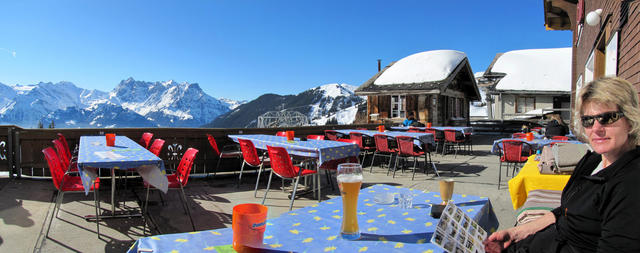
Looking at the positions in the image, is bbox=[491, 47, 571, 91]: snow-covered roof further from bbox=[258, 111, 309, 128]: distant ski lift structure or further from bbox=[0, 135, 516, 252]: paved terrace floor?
bbox=[0, 135, 516, 252]: paved terrace floor

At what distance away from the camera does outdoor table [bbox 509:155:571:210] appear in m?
3.00

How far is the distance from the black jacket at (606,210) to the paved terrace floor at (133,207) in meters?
2.69

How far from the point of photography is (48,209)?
454 cm

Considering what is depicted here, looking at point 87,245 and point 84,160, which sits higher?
point 84,160

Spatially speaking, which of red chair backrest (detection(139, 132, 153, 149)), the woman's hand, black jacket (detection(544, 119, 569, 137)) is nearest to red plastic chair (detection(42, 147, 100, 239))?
red chair backrest (detection(139, 132, 153, 149))

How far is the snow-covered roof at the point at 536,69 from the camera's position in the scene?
25.5m

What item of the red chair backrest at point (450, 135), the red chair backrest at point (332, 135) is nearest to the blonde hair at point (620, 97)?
the red chair backrest at point (332, 135)

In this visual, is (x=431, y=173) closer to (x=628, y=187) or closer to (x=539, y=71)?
(x=628, y=187)

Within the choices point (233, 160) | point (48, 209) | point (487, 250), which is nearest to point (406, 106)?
point (233, 160)

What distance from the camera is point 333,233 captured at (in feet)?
4.37

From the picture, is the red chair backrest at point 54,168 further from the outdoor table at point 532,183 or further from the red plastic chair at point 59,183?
the outdoor table at point 532,183

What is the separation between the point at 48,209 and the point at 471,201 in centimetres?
502

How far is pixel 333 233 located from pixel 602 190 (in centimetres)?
97

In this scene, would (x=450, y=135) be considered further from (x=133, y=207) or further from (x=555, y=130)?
(x=133, y=207)
